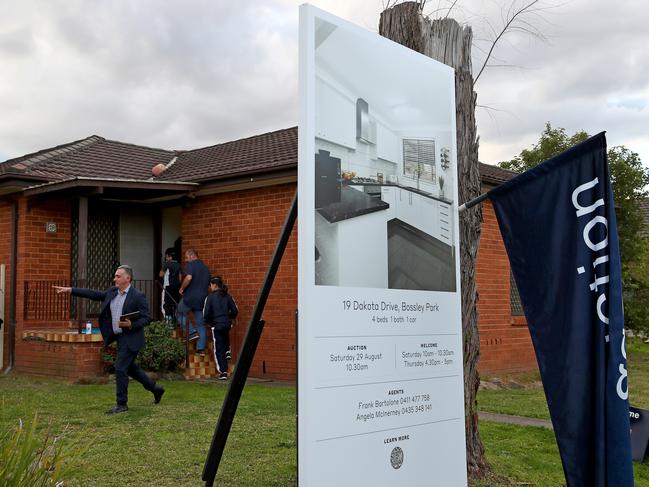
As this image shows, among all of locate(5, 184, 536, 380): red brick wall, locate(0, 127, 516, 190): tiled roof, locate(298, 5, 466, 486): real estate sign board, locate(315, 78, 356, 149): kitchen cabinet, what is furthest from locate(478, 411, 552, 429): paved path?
locate(315, 78, 356, 149): kitchen cabinet

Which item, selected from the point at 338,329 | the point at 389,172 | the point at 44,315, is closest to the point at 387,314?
the point at 338,329

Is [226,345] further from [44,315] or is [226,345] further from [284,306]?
[44,315]

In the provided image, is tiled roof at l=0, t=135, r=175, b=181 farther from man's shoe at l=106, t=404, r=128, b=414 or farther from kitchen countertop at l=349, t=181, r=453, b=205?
kitchen countertop at l=349, t=181, r=453, b=205

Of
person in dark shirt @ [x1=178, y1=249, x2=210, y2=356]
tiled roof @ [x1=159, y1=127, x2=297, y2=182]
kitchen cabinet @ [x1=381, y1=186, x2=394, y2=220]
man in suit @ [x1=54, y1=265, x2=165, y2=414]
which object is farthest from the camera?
tiled roof @ [x1=159, y1=127, x2=297, y2=182]

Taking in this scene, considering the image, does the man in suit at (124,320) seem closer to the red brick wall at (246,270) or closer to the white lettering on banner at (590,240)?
the red brick wall at (246,270)

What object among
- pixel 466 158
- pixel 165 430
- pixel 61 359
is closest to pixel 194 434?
pixel 165 430

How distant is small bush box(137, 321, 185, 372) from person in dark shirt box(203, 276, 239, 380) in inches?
25.6

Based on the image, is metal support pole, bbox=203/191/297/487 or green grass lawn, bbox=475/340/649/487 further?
green grass lawn, bbox=475/340/649/487

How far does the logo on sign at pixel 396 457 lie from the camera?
4.23 metres

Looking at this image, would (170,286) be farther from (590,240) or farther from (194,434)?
(590,240)

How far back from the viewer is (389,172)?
14.4 ft

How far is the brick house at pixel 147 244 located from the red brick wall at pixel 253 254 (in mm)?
21

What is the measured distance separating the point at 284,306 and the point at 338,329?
932 cm

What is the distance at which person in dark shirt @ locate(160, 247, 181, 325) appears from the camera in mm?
14148
